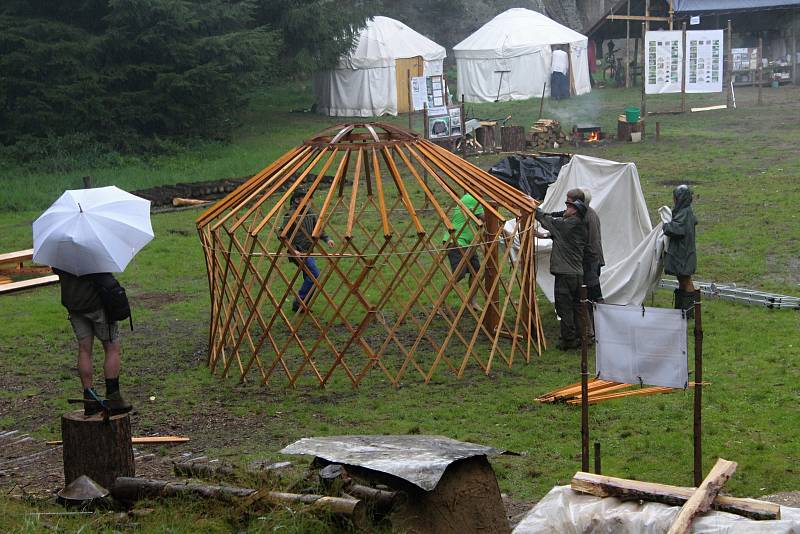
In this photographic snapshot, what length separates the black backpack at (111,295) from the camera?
6637 mm

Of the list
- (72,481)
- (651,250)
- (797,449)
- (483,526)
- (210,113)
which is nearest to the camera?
(483,526)

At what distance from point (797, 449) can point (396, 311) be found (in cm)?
467

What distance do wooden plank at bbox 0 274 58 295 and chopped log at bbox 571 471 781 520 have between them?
8549mm

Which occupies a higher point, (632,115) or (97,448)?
(632,115)

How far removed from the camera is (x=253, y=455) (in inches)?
260

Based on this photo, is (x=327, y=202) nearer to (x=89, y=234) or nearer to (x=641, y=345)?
(x=89, y=234)

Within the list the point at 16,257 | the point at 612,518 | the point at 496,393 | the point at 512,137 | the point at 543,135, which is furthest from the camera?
the point at 543,135

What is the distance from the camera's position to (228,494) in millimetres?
5113

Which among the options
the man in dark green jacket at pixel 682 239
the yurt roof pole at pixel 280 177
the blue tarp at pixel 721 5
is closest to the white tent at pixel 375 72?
the blue tarp at pixel 721 5

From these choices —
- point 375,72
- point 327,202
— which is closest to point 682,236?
point 327,202

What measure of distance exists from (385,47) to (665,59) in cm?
717

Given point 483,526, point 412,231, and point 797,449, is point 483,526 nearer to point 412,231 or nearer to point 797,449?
point 797,449

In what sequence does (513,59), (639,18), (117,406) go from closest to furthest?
(117,406) < (639,18) < (513,59)

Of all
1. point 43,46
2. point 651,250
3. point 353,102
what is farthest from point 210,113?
point 651,250
